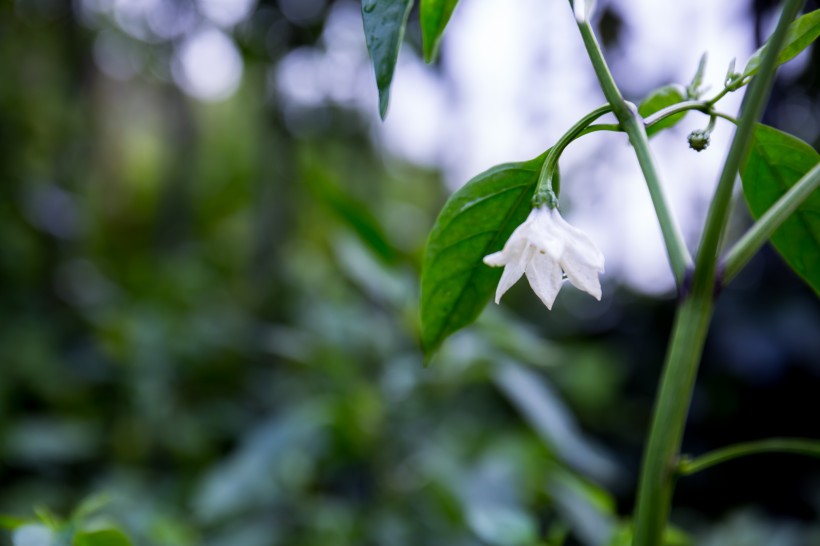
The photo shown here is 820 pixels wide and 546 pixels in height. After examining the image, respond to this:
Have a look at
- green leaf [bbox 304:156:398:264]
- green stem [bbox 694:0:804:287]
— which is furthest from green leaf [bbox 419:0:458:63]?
green leaf [bbox 304:156:398:264]

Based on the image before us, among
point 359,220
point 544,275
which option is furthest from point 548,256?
point 359,220

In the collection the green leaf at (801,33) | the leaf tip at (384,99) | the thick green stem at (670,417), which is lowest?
the thick green stem at (670,417)

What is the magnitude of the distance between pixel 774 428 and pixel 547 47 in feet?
3.18

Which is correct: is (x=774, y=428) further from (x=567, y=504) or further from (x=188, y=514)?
(x=188, y=514)

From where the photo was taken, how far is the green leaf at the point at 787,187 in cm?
31

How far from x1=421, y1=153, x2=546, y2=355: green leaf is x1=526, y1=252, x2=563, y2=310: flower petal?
32mm

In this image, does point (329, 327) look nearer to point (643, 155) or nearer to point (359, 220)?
point (359, 220)

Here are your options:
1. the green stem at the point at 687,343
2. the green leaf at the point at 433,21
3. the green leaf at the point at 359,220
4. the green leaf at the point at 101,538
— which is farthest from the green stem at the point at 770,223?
the green leaf at the point at 359,220

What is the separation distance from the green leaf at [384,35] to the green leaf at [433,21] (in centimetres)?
2

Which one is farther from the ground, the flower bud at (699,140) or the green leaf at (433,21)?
the green leaf at (433,21)

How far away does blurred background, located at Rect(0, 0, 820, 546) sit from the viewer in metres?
0.89

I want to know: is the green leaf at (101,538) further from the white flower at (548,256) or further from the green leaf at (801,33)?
the green leaf at (801,33)

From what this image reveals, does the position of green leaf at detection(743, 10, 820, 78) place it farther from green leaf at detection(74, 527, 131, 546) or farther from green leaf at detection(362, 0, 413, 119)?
green leaf at detection(74, 527, 131, 546)

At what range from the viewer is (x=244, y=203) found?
2.39m
